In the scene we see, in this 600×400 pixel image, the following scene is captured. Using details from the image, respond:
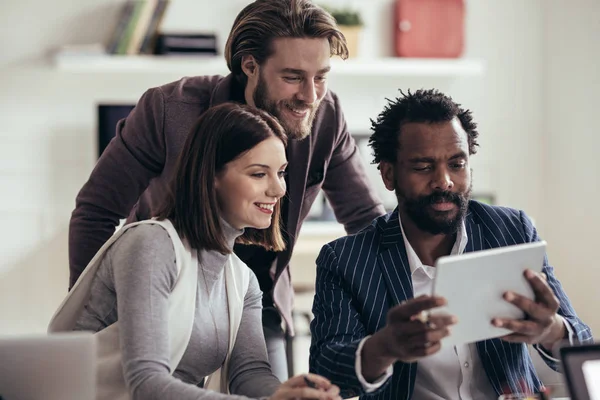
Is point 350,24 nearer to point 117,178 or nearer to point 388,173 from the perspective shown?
point 117,178

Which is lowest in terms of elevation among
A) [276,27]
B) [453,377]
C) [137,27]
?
[453,377]

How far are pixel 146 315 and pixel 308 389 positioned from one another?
332 mm

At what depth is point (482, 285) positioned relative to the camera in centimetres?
130

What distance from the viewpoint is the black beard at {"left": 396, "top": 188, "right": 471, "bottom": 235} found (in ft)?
5.55

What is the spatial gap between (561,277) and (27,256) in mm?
2941

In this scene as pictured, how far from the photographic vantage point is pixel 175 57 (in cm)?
431

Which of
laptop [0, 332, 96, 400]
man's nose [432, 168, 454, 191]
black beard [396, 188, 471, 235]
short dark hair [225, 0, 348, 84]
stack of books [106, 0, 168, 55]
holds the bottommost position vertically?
laptop [0, 332, 96, 400]

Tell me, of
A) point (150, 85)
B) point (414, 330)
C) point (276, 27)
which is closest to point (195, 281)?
point (414, 330)

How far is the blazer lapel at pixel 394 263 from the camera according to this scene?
5.50 feet

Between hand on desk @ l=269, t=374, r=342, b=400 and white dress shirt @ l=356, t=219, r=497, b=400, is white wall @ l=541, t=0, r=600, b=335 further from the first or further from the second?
hand on desk @ l=269, t=374, r=342, b=400

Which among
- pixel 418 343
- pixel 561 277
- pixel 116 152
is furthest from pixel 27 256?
pixel 418 343

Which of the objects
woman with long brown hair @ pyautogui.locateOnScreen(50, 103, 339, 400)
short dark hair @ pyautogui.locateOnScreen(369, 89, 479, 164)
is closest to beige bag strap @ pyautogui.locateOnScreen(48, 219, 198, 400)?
woman with long brown hair @ pyautogui.locateOnScreen(50, 103, 339, 400)

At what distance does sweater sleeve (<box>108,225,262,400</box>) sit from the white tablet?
41 centimetres

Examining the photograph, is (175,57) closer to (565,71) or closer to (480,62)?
(480,62)
